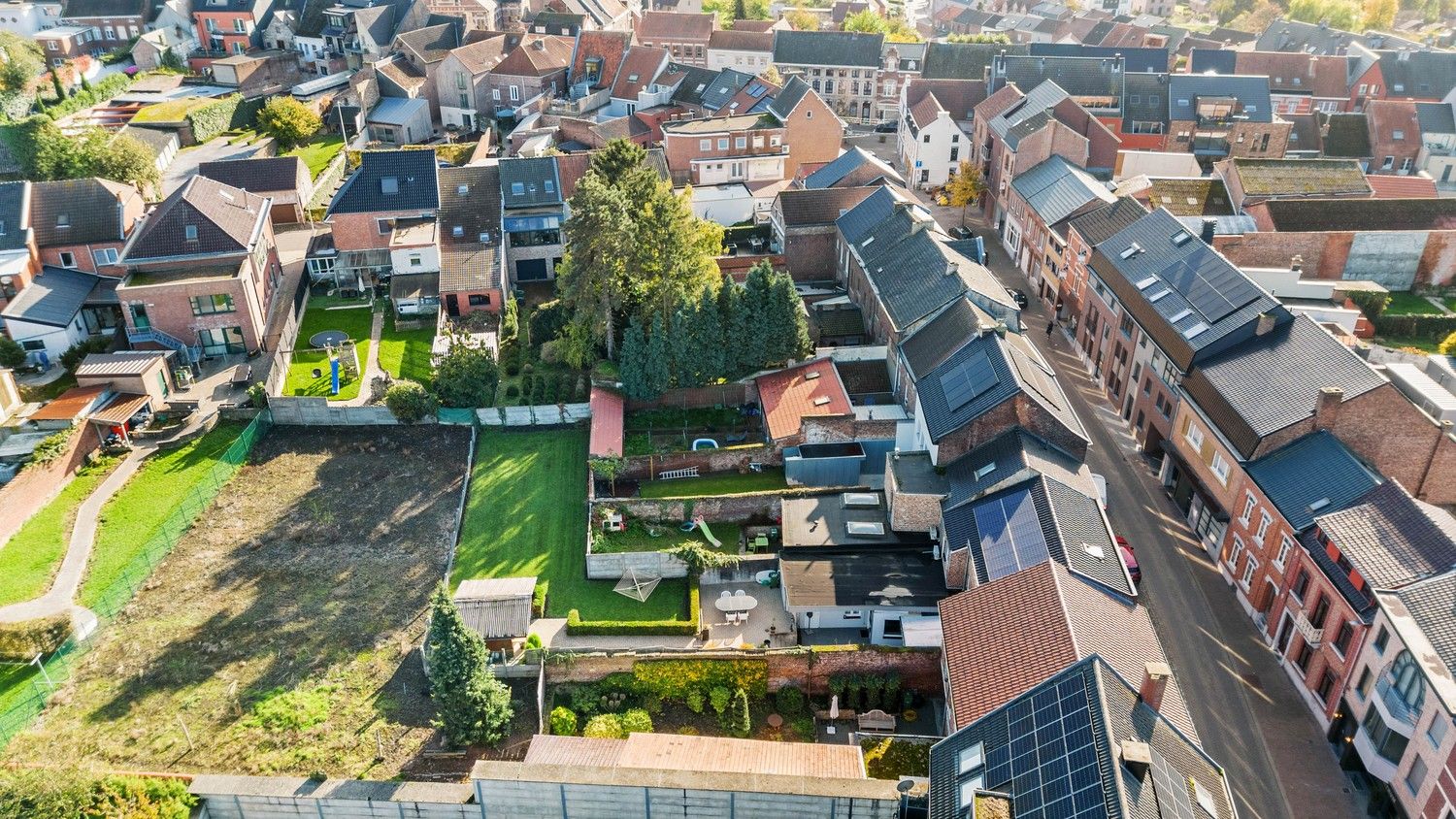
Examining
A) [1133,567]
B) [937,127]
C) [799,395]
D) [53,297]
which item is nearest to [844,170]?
[937,127]

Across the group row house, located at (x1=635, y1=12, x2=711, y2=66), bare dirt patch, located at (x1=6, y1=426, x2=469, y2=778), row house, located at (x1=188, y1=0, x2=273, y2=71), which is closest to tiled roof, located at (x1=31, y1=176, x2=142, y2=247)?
bare dirt patch, located at (x1=6, y1=426, x2=469, y2=778)

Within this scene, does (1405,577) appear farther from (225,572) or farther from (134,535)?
(134,535)

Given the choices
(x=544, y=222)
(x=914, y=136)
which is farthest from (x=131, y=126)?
(x=914, y=136)

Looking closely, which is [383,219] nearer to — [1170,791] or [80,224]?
[80,224]

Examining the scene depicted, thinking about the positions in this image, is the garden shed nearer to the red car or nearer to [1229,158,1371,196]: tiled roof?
the red car

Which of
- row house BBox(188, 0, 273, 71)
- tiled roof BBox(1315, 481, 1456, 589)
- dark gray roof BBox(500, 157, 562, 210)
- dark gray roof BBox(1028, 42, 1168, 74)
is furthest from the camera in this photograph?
row house BBox(188, 0, 273, 71)
